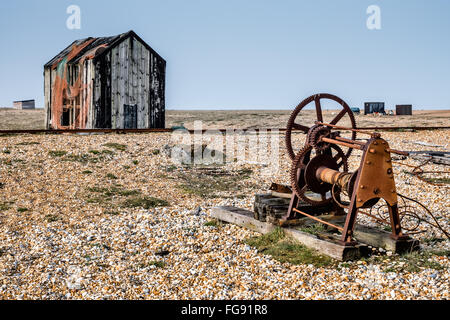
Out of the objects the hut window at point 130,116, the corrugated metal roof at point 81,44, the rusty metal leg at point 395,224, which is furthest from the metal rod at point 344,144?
the corrugated metal roof at point 81,44

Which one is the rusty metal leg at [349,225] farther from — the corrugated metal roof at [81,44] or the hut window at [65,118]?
the hut window at [65,118]

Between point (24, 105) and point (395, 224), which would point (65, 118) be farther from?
point (24, 105)

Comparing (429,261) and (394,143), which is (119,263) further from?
(394,143)

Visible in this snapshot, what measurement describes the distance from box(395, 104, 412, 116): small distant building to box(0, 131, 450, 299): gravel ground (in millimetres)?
37026

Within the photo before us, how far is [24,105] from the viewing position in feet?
222

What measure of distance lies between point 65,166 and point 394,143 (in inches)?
496

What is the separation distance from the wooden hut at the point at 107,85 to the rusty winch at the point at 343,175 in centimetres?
1421

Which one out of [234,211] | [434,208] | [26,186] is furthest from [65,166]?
[434,208]

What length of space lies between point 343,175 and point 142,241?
3.75 metres

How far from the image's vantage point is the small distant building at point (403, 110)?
164 feet

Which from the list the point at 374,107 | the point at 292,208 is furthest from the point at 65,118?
the point at 374,107

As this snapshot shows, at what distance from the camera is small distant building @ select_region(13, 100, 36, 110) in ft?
221

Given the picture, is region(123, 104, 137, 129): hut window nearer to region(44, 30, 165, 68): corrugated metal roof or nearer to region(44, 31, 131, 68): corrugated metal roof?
region(44, 30, 165, 68): corrugated metal roof
